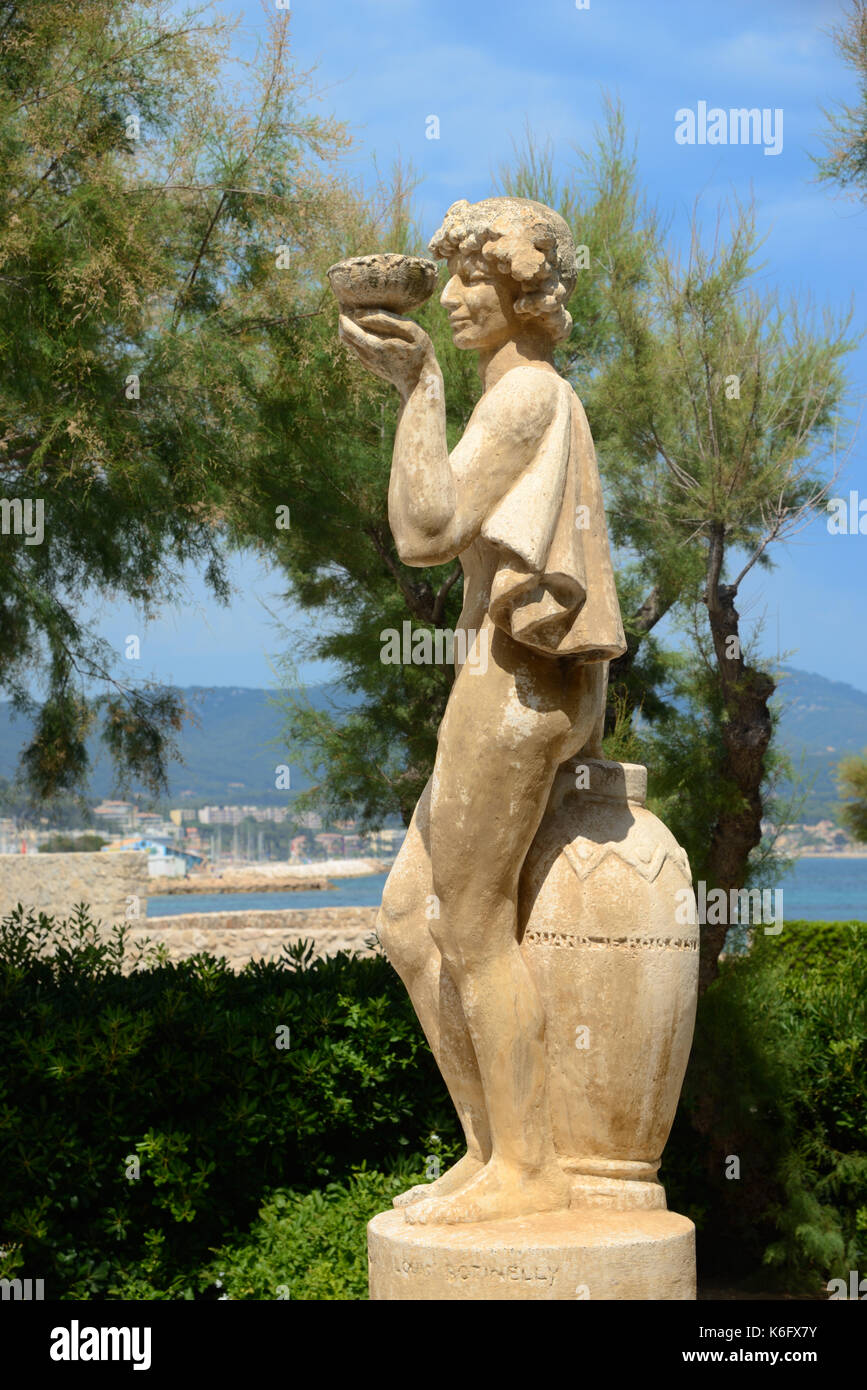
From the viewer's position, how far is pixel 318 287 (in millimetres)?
7090

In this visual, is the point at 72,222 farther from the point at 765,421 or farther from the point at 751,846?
the point at 751,846

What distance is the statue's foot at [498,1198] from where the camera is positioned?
2.93 meters

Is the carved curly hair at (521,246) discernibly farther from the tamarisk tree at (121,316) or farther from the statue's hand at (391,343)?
the tamarisk tree at (121,316)

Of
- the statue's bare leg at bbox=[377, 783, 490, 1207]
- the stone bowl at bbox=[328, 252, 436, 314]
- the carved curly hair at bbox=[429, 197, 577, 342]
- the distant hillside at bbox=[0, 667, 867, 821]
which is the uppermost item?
the carved curly hair at bbox=[429, 197, 577, 342]

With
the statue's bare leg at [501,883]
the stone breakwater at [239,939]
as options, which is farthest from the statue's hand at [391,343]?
the stone breakwater at [239,939]

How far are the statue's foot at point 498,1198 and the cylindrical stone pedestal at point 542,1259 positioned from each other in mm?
20

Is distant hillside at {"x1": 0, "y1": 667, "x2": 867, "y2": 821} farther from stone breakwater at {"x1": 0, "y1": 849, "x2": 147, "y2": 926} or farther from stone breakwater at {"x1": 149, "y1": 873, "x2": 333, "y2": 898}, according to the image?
stone breakwater at {"x1": 149, "y1": 873, "x2": 333, "y2": 898}

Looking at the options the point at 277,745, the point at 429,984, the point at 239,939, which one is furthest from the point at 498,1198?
the point at 239,939

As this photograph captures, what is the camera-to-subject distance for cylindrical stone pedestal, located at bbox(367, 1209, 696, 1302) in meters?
2.78

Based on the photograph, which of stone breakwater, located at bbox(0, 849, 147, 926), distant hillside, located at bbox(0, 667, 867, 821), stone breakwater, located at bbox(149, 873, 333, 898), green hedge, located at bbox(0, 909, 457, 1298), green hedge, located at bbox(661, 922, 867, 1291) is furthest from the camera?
stone breakwater, located at bbox(149, 873, 333, 898)

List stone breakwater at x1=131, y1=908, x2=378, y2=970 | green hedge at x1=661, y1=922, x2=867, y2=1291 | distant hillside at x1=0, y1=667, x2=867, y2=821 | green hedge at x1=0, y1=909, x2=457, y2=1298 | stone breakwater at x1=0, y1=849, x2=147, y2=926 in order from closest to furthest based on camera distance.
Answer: green hedge at x1=0, y1=909, x2=457, y2=1298, green hedge at x1=661, y1=922, x2=867, y2=1291, distant hillside at x1=0, y1=667, x2=867, y2=821, stone breakwater at x1=131, y1=908, x2=378, y2=970, stone breakwater at x1=0, y1=849, x2=147, y2=926

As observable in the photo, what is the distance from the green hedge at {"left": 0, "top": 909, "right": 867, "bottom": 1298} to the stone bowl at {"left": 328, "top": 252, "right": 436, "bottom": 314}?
9.23ft

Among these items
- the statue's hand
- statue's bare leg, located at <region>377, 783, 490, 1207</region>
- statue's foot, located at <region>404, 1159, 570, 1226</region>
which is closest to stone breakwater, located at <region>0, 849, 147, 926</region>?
statue's bare leg, located at <region>377, 783, 490, 1207</region>

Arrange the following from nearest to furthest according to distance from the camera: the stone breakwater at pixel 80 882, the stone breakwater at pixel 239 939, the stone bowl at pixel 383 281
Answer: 1. the stone bowl at pixel 383 281
2. the stone breakwater at pixel 239 939
3. the stone breakwater at pixel 80 882
